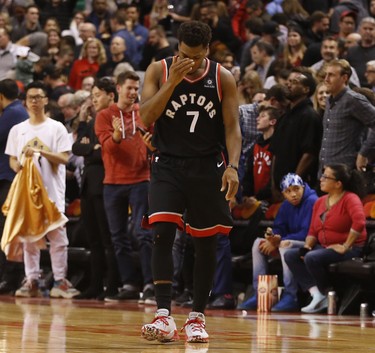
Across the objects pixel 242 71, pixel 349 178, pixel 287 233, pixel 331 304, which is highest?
pixel 242 71

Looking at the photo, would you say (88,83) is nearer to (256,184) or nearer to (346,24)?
(346,24)

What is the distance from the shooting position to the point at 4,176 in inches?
512

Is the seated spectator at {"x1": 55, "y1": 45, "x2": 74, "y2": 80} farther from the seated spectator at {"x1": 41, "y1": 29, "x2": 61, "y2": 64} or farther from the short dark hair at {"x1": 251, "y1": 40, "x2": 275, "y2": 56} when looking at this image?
the short dark hair at {"x1": 251, "y1": 40, "x2": 275, "y2": 56}

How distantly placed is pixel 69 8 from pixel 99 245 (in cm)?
1014

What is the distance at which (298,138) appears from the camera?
11.5 metres

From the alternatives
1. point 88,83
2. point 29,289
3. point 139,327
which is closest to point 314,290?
point 139,327

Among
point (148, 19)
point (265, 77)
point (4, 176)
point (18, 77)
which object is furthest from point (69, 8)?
point (4, 176)

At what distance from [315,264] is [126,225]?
2.31 metres

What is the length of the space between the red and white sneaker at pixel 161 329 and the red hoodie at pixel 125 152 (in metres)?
4.76

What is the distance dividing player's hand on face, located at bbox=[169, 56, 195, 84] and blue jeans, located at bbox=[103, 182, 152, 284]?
4.71 metres

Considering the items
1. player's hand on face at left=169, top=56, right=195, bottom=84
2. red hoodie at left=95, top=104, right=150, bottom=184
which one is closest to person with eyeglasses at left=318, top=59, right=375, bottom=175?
red hoodie at left=95, top=104, right=150, bottom=184

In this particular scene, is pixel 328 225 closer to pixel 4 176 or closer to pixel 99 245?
pixel 99 245

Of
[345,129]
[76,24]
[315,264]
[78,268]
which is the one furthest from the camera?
[76,24]

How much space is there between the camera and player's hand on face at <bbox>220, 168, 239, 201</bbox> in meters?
6.93
